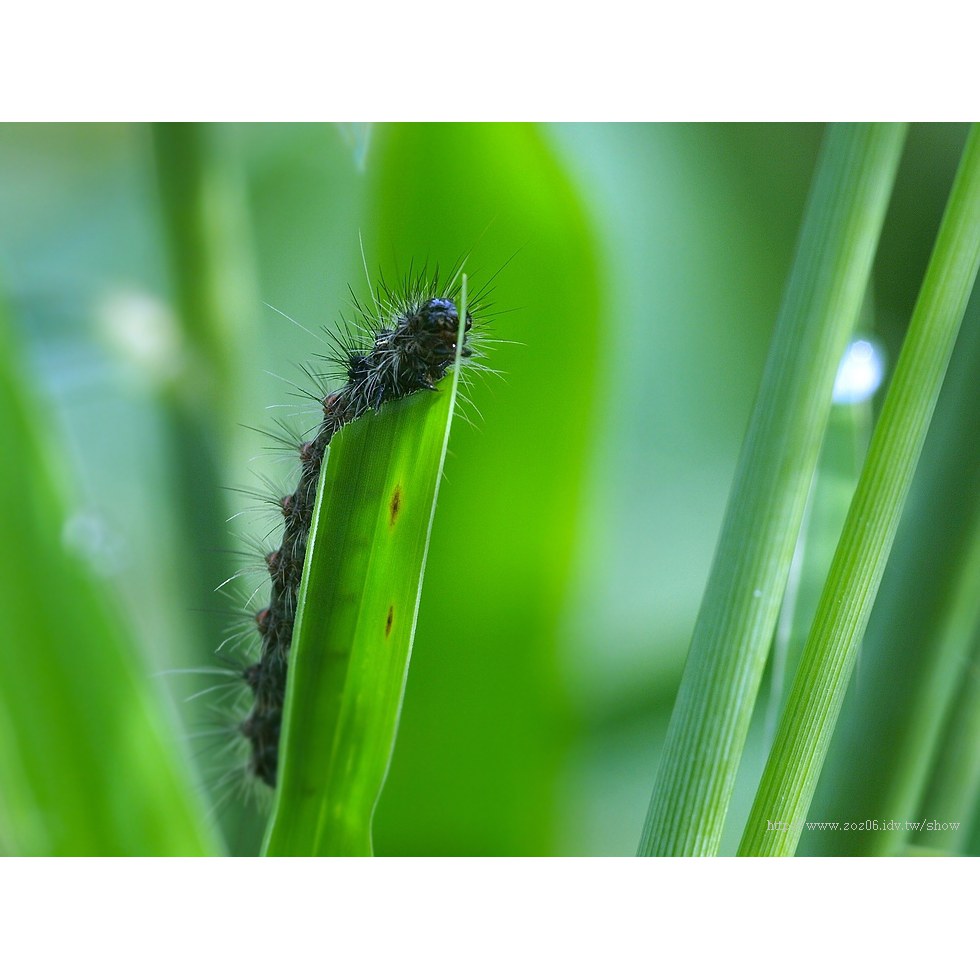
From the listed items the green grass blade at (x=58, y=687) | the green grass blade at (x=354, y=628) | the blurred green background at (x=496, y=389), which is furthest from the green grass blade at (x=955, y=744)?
the green grass blade at (x=58, y=687)

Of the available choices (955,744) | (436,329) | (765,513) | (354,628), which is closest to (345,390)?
(436,329)

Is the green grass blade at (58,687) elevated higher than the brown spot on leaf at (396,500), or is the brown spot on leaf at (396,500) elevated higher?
the brown spot on leaf at (396,500)

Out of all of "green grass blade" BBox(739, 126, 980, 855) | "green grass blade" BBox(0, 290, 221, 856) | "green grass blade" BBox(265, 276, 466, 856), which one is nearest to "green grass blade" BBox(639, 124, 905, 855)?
"green grass blade" BBox(739, 126, 980, 855)

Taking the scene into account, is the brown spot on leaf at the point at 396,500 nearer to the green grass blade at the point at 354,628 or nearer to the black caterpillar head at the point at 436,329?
the green grass blade at the point at 354,628

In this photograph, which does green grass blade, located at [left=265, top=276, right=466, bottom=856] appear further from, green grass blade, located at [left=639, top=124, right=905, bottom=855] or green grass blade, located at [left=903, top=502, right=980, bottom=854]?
green grass blade, located at [left=903, top=502, right=980, bottom=854]

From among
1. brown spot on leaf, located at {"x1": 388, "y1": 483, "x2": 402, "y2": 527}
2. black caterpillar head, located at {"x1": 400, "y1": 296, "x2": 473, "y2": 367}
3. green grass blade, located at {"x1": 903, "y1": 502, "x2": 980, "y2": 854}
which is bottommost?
green grass blade, located at {"x1": 903, "y1": 502, "x2": 980, "y2": 854}

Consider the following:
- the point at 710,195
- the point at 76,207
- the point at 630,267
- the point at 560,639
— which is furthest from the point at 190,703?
the point at 710,195
